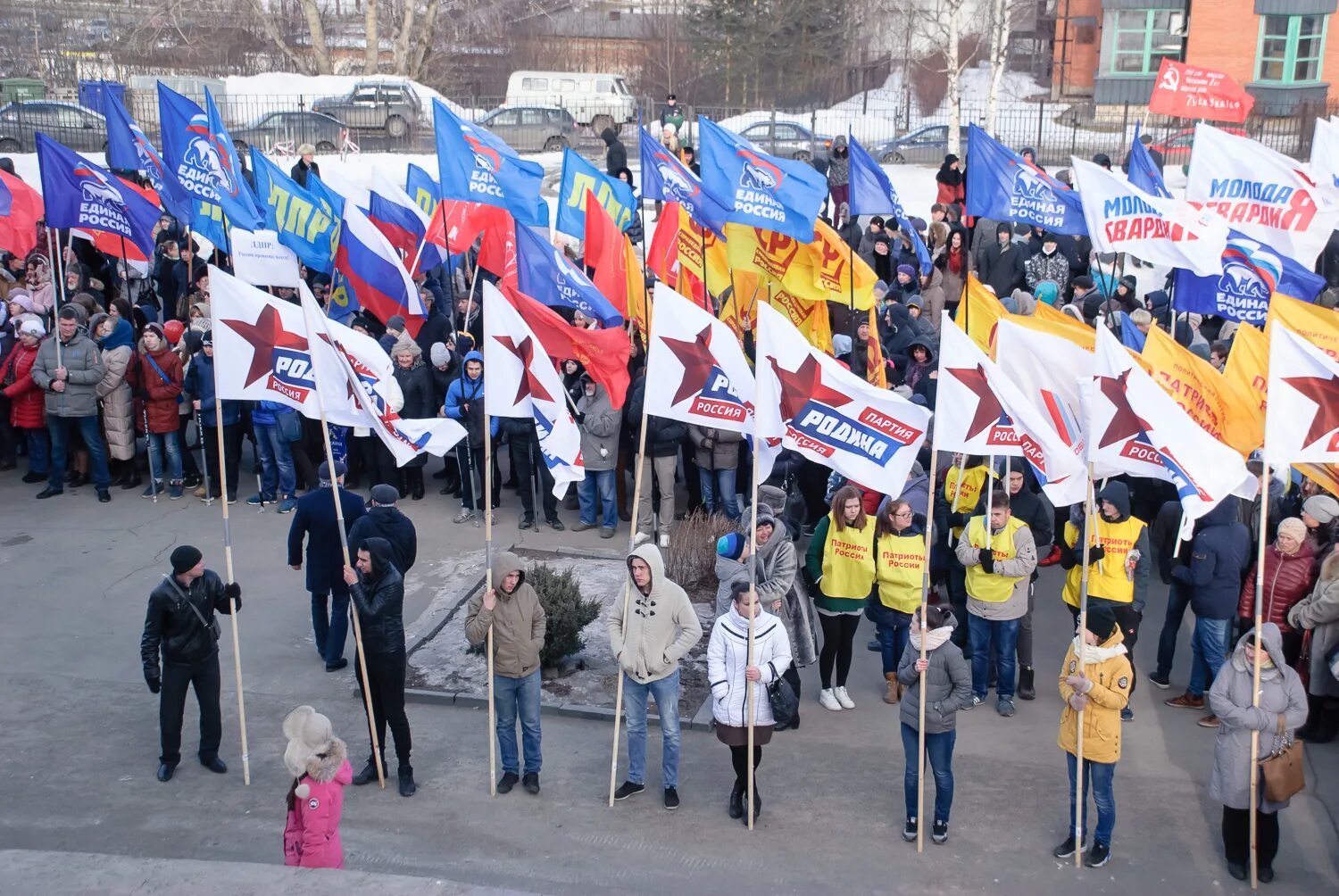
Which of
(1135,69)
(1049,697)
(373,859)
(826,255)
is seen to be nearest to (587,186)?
(826,255)

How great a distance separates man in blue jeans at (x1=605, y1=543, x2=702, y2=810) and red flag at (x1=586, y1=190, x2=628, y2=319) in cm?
527

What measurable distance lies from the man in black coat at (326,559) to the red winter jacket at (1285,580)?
6.36m

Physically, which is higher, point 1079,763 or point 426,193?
point 426,193

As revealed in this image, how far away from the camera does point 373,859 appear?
7.55 metres

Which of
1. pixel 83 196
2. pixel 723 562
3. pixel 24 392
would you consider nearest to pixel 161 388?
pixel 24 392

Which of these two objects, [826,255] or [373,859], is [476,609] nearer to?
[373,859]

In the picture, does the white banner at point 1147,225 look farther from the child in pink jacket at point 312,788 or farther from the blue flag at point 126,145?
the blue flag at point 126,145

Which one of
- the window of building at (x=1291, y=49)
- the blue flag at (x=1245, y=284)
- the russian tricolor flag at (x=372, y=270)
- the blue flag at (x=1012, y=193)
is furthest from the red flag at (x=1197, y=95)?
the window of building at (x=1291, y=49)

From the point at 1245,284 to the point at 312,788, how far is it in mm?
9577

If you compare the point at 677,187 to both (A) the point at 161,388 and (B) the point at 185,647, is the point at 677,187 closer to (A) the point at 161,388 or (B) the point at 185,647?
(A) the point at 161,388

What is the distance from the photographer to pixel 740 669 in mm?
7879

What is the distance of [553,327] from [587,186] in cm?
406

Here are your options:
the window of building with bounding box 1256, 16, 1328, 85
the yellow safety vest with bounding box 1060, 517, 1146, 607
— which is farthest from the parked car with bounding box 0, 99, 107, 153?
the window of building with bounding box 1256, 16, 1328, 85

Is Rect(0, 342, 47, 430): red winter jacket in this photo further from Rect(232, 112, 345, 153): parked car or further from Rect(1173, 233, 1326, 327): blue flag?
Rect(232, 112, 345, 153): parked car
